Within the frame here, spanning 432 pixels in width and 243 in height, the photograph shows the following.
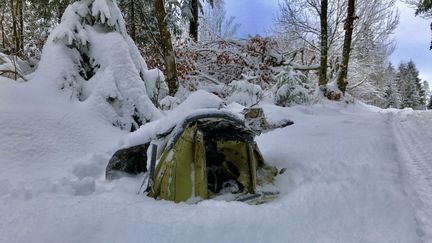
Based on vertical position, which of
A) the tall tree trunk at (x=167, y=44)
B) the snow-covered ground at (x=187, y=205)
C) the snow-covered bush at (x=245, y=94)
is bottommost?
the snow-covered ground at (x=187, y=205)

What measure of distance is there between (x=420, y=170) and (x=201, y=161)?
2.07 m

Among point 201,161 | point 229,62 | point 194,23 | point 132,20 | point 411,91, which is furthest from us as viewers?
point 411,91

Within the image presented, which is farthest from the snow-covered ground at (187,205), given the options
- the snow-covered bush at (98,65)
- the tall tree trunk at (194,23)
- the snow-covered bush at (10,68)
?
the tall tree trunk at (194,23)

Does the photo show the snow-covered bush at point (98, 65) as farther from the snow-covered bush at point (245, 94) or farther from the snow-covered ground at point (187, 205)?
the snow-covered bush at point (245, 94)

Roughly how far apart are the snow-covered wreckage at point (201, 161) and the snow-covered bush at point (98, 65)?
198 centimetres

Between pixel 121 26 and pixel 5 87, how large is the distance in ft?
7.29

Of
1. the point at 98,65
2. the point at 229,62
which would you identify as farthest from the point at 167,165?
the point at 229,62

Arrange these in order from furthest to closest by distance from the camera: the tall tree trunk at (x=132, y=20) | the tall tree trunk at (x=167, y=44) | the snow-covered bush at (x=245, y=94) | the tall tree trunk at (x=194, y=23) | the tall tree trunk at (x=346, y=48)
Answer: the tall tree trunk at (x=194, y=23) < the tall tree trunk at (x=132, y=20) < the tall tree trunk at (x=346, y=48) < the snow-covered bush at (x=245, y=94) < the tall tree trunk at (x=167, y=44)

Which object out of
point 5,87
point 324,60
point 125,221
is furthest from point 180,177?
point 324,60

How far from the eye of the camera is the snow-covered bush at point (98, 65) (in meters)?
5.10

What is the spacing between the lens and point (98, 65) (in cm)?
554

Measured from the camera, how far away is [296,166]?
349 cm

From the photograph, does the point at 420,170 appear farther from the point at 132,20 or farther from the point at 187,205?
the point at 132,20

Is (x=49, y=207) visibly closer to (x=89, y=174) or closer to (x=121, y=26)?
(x=89, y=174)
